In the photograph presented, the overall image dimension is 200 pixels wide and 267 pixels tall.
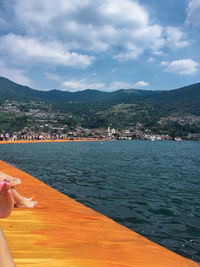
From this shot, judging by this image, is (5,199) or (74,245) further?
(74,245)

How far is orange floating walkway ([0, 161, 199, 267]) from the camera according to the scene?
344cm

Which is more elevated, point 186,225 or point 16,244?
point 16,244

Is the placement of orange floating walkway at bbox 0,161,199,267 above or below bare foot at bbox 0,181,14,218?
below

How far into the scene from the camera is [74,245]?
4.13 meters

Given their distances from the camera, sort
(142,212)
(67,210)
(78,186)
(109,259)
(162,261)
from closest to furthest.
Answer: (109,259), (162,261), (67,210), (142,212), (78,186)

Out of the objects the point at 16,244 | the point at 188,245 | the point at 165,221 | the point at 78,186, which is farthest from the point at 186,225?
the point at 78,186

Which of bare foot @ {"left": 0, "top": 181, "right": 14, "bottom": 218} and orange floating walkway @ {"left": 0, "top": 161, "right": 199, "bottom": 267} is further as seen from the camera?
orange floating walkway @ {"left": 0, "top": 161, "right": 199, "bottom": 267}

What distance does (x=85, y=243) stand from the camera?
14.3 feet

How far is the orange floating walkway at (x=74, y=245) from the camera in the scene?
344 centimetres

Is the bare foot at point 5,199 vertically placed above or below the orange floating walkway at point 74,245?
above

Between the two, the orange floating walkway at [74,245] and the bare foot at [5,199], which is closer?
the bare foot at [5,199]

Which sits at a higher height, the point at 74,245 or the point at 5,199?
the point at 5,199

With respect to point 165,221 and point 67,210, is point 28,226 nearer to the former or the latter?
point 67,210

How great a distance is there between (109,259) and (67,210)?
12.5 feet
